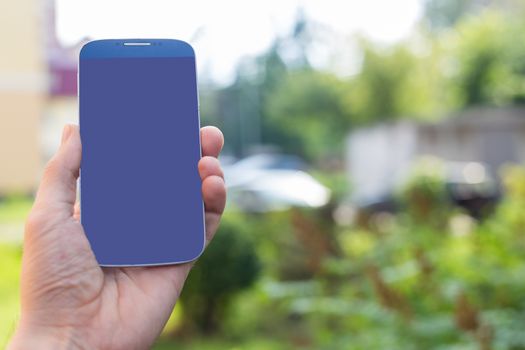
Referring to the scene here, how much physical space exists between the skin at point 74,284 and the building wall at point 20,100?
27.2 ft

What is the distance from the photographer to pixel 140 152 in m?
1.16

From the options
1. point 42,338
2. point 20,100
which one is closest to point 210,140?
point 42,338

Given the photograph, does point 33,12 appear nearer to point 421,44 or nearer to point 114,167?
point 114,167

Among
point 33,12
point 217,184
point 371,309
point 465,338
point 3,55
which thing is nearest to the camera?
point 217,184

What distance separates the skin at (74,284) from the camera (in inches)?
41.7

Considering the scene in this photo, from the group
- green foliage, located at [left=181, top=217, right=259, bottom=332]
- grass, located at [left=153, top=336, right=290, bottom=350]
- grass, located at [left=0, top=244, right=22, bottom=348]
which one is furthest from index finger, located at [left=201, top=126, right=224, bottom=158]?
grass, located at [left=0, top=244, right=22, bottom=348]

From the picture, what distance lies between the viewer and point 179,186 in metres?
1.15

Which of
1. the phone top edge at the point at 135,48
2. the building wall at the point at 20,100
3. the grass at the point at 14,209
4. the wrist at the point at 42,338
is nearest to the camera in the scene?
the wrist at the point at 42,338

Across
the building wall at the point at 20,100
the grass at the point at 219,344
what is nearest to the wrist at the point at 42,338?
the grass at the point at 219,344

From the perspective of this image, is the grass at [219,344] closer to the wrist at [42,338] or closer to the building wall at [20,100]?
the wrist at [42,338]

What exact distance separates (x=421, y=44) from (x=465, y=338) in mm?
19430

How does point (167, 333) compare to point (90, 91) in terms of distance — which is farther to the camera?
point (167, 333)

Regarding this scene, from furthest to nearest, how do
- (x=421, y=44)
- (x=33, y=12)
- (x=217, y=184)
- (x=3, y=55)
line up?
(x=421, y=44)
(x=3, y=55)
(x=33, y=12)
(x=217, y=184)

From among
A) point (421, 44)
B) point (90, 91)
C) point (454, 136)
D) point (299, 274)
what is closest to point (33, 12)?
point (299, 274)
